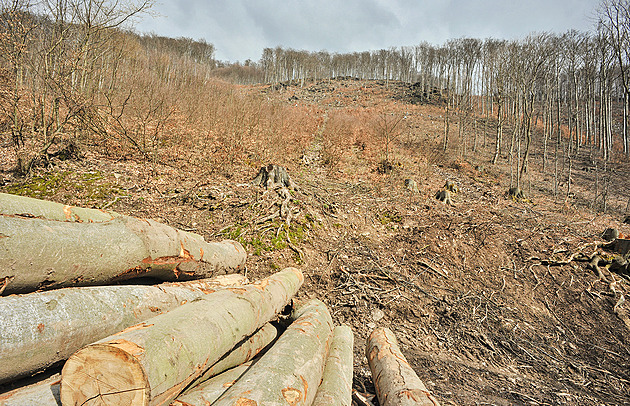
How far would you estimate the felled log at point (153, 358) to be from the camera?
4.83ft

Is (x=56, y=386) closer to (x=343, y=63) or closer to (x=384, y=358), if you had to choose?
(x=384, y=358)

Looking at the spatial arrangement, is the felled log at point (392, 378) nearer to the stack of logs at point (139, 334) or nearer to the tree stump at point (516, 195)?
the stack of logs at point (139, 334)

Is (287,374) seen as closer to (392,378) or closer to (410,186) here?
(392,378)

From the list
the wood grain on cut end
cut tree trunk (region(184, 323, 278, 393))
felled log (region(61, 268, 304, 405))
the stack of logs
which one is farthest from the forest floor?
the wood grain on cut end

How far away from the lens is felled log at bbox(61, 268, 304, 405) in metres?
1.47

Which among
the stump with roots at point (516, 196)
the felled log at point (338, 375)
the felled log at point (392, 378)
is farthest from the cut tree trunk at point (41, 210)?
the stump with roots at point (516, 196)

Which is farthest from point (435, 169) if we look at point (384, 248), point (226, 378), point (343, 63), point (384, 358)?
point (343, 63)

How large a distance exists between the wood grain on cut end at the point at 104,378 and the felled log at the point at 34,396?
0.27 metres

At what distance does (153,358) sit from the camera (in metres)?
1.56

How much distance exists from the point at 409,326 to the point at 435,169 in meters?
12.9

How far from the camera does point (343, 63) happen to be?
67.3 m

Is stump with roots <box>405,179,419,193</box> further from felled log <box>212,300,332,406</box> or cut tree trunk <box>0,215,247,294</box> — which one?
cut tree trunk <box>0,215,247,294</box>

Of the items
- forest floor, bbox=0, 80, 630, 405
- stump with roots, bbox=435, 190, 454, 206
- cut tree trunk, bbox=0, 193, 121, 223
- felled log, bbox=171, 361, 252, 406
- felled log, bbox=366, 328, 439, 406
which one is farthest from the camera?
stump with roots, bbox=435, 190, 454, 206

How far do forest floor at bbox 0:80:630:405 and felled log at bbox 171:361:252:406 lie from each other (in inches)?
68.2
